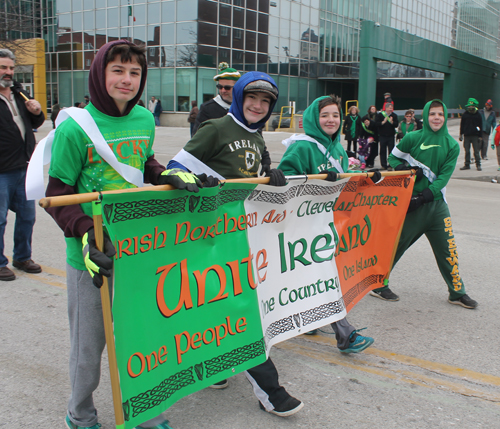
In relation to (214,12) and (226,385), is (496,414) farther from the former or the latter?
(214,12)

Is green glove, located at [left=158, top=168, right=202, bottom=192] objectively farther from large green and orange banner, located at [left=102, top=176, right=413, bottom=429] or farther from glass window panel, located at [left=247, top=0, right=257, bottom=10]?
glass window panel, located at [left=247, top=0, right=257, bottom=10]

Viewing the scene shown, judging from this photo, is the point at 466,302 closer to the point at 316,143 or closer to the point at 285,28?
the point at 316,143

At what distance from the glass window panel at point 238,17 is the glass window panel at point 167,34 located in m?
4.03

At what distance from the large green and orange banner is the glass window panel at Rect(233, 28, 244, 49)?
101ft

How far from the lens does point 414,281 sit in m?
5.26

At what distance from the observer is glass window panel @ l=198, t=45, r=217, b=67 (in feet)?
101

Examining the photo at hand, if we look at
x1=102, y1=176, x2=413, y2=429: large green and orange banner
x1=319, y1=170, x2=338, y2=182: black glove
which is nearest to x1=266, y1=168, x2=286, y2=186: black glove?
x1=102, y1=176, x2=413, y2=429: large green and orange banner

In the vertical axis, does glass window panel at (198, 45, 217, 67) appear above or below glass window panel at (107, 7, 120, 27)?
below

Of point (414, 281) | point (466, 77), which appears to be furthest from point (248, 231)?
point (466, 77)

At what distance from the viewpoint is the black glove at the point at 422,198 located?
14.7 ft

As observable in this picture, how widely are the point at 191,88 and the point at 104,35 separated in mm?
8006

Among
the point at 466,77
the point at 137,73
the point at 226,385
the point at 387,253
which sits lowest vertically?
the point at 226,385

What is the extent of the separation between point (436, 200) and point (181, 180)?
9.58 feet

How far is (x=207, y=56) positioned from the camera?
1226 inches
